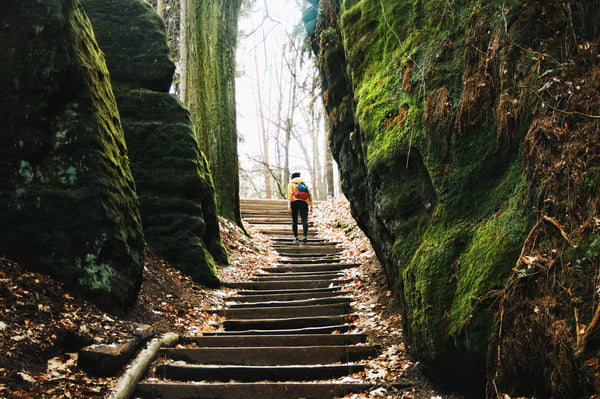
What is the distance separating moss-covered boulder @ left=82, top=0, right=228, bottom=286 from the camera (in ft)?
25.5

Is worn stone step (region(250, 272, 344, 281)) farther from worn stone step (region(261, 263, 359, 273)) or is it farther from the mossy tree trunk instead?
the mossy tree trunk

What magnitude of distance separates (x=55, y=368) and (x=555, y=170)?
4.61 m

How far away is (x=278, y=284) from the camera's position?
8.13 meters

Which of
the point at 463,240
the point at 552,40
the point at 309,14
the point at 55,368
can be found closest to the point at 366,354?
the point at 463,240

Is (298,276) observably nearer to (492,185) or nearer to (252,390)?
(252,390)

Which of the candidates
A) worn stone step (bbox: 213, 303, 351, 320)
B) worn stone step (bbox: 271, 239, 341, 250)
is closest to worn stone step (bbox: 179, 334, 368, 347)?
worn stone step (bbox: 213, 303, 351, 320)

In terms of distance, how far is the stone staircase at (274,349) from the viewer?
4.04 m

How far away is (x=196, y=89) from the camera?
1120 centimetres

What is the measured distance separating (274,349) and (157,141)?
5175 millimetres

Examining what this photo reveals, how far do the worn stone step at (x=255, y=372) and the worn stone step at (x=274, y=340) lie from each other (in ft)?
2.73

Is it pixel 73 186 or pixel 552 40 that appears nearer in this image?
pixel 552 40

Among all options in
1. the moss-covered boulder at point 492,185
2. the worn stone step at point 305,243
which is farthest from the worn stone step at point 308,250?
the moss-covered boulder at point 492,185

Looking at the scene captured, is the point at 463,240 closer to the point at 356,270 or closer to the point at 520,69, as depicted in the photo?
the point at 520,69

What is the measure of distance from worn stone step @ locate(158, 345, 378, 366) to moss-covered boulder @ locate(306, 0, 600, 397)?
29.5 inches
